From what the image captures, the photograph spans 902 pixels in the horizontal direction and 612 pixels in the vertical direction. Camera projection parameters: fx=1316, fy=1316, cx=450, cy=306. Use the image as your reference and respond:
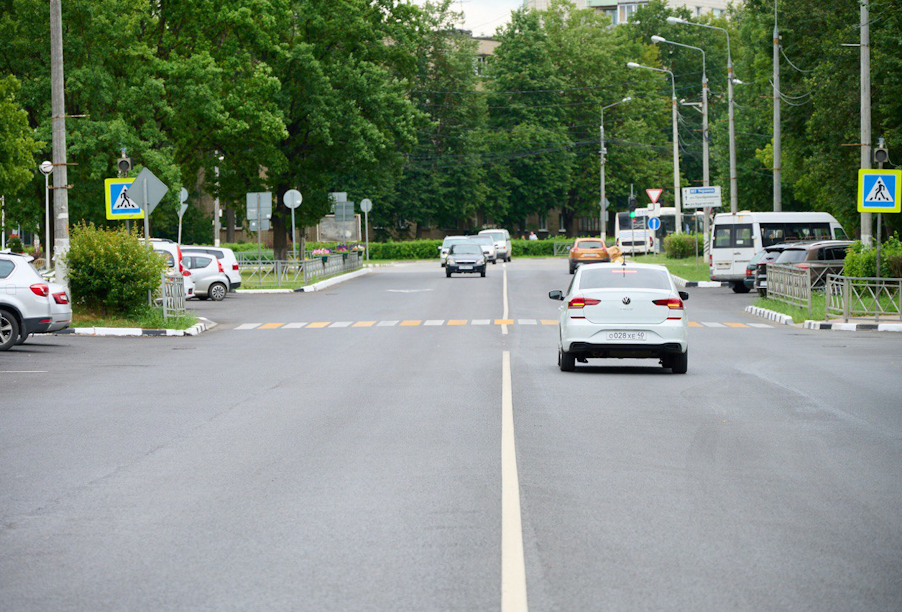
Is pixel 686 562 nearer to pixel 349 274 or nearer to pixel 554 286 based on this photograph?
pixel 554 286

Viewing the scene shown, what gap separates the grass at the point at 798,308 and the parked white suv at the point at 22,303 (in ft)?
53.3

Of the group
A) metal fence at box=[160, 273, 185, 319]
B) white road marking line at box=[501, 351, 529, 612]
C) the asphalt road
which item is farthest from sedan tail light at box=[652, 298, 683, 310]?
metal fence at box=[160, 273, 185, 319]

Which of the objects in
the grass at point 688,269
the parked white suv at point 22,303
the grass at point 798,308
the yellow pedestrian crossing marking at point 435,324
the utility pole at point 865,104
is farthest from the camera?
the grass at point 688,269

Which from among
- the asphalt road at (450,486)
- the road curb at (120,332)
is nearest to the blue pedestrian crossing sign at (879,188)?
the asphalt road at (450,486)

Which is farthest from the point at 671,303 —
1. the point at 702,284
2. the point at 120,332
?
the point at 702,284

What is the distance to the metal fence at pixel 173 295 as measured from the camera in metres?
28.8

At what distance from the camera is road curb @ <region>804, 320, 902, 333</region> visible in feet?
88.9

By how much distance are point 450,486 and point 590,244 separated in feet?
166

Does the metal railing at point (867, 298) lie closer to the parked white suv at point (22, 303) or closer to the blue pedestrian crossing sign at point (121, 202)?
the blue pedestrian crossing sign at point (121, 202)

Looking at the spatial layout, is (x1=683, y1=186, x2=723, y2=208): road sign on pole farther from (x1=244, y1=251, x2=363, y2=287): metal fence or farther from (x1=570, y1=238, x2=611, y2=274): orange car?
(x1=244, y1=251, x2=363, y2=287): metal fence

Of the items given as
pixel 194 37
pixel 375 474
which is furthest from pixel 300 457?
pixel 194 37

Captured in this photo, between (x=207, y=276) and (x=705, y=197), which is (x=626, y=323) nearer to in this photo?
(x=207, y=276)

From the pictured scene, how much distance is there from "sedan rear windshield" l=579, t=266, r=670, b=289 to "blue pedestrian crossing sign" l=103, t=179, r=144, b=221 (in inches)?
502

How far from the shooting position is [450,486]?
8992 mm
